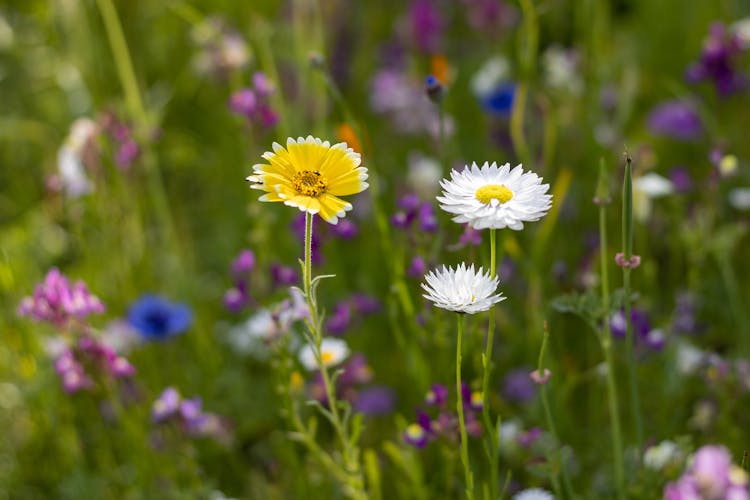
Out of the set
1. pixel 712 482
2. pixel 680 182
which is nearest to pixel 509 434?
pixel 680 182

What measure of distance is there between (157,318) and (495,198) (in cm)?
126

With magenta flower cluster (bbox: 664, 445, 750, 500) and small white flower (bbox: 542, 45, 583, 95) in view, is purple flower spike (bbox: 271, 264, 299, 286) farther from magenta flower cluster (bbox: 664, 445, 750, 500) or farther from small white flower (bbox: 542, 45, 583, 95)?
small white flower (bbox: 542, 45, 583, 95)

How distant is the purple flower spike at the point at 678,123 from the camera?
2.55m

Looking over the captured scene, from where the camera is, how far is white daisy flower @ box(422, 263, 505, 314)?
1.00m

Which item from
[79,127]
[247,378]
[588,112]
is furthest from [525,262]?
[79,127]

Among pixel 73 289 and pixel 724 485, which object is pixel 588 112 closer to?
pixel 73 289

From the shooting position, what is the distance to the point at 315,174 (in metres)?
1.07

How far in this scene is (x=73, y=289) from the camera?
1650mm

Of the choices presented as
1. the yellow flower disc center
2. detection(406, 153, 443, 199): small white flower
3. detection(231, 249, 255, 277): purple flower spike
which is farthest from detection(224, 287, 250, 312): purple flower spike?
the yellow flower disc center

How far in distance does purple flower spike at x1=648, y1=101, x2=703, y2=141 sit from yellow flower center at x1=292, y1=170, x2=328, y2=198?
1.83m

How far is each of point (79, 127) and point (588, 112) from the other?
4.64ft

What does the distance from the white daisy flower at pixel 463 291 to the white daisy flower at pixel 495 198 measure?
77 mm

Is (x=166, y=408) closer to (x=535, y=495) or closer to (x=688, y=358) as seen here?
(x=535, y=495)

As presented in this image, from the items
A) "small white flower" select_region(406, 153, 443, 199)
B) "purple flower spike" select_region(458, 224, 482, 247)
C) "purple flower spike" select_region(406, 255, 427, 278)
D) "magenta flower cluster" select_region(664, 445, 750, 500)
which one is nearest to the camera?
"magenta flower cluster" select_region(664, 445, 750, 500)
